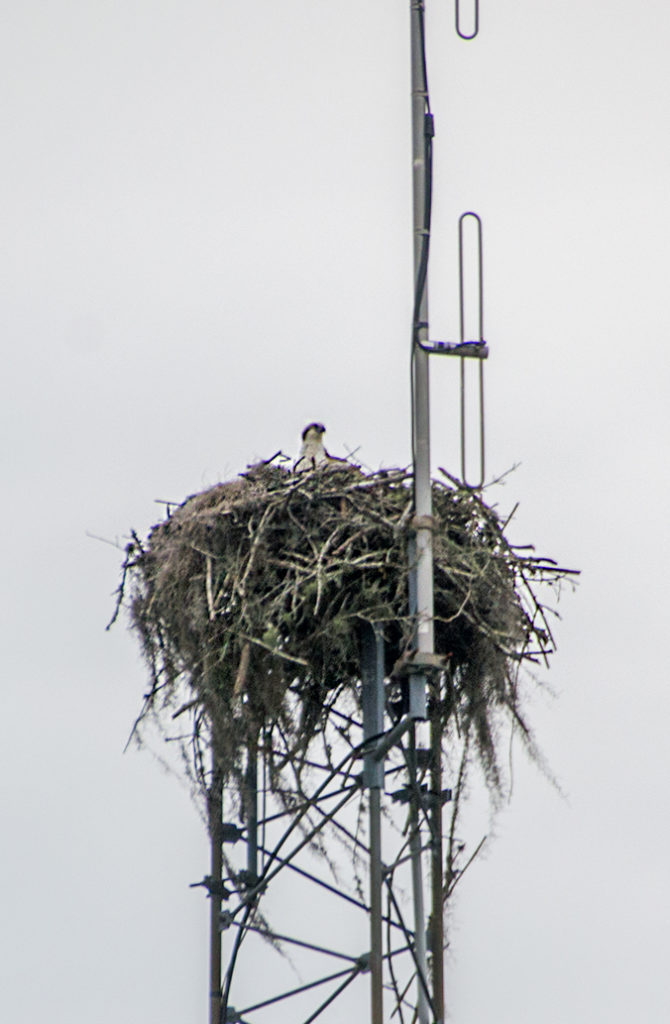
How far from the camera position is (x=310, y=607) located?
1174cm

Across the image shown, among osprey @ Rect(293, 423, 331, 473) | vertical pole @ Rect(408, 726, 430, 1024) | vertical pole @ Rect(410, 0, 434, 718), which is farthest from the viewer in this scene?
osprey @ Rect(293, 423, 331, 473)

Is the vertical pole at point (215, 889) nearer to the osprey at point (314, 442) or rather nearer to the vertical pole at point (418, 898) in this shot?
the vertical pole at point (418, 898)

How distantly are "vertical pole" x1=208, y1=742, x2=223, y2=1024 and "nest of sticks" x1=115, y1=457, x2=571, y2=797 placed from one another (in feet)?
0.32

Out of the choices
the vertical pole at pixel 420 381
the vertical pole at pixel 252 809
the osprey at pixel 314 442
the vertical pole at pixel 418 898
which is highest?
the osprey at pixel 314 442

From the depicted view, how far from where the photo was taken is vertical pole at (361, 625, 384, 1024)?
10703 millimetres

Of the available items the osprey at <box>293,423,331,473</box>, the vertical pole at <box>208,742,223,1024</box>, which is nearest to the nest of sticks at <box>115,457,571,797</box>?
the vertical pole at <box>208,742,223,1024</box>

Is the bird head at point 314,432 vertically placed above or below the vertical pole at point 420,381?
above

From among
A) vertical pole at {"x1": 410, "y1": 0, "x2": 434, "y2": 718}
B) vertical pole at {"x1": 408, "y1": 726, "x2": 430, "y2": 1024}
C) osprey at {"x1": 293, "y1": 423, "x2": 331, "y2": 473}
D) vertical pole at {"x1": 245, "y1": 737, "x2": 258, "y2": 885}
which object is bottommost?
vertical pole at {"x1": 408, "y1": 726, "x2": 430, "y2": 1024}

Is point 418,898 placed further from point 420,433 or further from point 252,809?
point 420,433

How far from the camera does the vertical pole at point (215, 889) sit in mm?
11539

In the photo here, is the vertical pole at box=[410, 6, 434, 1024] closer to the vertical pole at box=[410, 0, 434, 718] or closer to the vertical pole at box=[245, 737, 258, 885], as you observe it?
the vertical pole at box=[410, 0, 434, 718]

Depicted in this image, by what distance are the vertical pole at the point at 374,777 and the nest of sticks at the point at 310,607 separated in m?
0.12

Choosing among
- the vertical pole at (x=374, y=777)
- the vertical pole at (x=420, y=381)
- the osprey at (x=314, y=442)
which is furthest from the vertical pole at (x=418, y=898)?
the osprey at (x=314, y=442)

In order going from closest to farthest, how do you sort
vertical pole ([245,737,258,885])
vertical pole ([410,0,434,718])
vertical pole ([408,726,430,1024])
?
vertical pole ([410,0,434,718]) → vertical pole ([408,726,430,1024]) → vertical pole ([245,737,258,885])
